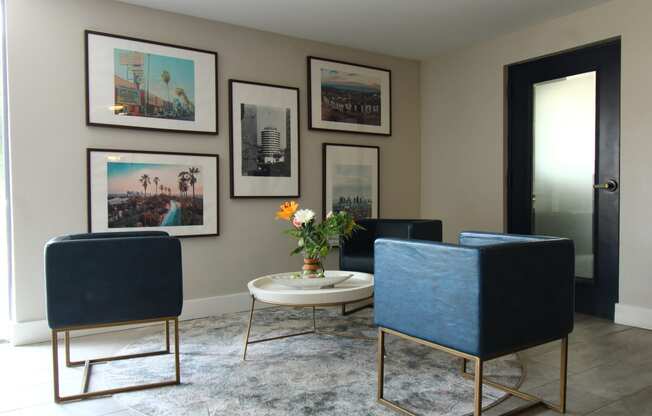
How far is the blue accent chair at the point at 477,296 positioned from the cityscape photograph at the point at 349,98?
2924 millimetres

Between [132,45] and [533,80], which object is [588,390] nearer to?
[533,80]

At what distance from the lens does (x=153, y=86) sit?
4.11 m

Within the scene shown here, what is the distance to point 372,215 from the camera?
5.38m

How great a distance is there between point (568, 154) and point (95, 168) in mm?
4012

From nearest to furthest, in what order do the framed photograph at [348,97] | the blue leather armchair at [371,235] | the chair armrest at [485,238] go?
the chair armrest at [485,238] → the blue leather armchair at [371,235] → the framed photograph at [348,97]

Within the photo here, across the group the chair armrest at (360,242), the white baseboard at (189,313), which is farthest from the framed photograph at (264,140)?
the white baseboard at (189,313)

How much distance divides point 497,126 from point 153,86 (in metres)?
3.28

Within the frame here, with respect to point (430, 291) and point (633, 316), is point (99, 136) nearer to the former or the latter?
point (430, 291)

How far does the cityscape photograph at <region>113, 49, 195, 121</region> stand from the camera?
13.0 feet

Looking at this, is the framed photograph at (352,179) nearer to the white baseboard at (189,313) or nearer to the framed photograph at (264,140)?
the framed photograph at (264,140)

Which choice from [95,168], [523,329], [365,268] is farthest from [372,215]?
[523,329]

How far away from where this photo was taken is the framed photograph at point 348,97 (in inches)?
196

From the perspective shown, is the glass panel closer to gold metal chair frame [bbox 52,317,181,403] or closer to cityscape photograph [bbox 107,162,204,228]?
cityscape photograph [bbox 107,162,204,228]

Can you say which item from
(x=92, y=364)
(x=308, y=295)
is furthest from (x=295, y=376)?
(x=92, y=364)
